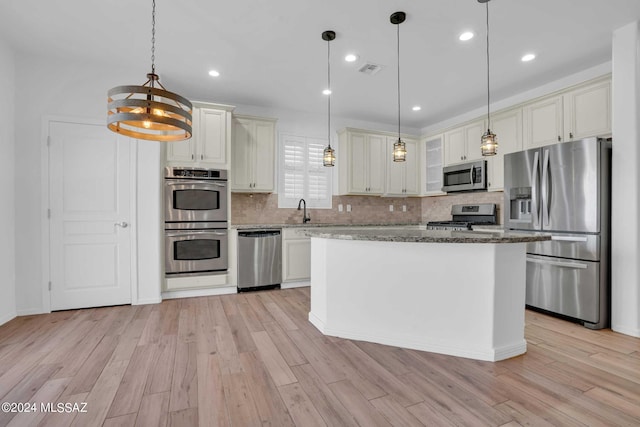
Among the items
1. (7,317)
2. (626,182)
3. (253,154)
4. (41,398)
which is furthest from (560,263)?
(7,317)

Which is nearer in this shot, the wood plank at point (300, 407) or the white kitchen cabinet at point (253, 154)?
the wood plank at point (300, 407)

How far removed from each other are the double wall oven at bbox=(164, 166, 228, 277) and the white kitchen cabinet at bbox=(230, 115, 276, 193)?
1.19ft

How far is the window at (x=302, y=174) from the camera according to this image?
510 centimetres

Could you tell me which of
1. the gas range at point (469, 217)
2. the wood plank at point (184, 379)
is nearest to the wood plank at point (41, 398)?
the wood plank at point (184, 379)

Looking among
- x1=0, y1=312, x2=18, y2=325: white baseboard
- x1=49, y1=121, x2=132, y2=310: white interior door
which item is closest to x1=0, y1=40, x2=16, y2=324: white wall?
x1=0, y1=312, x2=18, y2=325: white baseboard

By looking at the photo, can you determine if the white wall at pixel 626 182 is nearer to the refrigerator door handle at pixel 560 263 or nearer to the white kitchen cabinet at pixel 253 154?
the refrigerator door handle at pixel 560 263

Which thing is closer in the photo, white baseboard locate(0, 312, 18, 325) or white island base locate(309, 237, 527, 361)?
white island base locate(309, 237, 527, 361)

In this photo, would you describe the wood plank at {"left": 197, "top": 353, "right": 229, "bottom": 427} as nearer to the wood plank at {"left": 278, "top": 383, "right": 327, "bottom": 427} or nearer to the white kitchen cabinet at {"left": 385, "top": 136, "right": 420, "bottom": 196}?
the wood plank at {"left": 278, "top": 383, "right": 327, "bottom": 427}

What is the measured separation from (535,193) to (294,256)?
3052 mm

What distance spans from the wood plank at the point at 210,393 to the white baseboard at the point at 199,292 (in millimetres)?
1894

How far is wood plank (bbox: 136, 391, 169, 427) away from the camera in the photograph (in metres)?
1.59

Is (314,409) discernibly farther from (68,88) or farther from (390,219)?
(390,219)

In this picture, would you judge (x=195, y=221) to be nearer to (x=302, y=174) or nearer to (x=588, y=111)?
(x=302, y=174)

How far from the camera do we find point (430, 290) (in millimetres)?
2404
